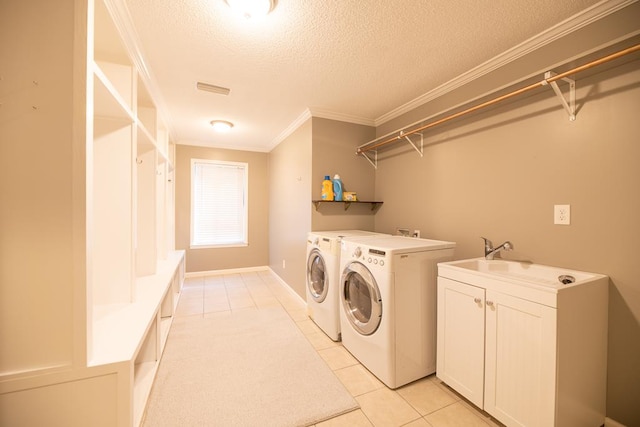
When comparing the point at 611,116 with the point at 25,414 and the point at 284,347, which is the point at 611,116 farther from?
the point at 25,414

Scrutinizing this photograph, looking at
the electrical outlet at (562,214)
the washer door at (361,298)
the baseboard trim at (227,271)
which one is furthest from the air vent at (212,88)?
the baseboard trim at (227,271)

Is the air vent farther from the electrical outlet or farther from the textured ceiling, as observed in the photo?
the electrical outlet

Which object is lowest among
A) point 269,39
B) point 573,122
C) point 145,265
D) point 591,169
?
point 145,265

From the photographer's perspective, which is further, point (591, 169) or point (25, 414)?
point (591, 169)

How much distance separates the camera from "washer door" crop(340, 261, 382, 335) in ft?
6.01

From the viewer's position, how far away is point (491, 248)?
1872 millimetres

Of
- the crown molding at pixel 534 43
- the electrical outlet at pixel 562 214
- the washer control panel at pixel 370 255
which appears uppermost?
the crown molding at pixel 534 43

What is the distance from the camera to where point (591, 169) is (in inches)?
57.7

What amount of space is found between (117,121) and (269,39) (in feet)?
3.77

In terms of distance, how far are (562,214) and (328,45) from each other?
1.91m

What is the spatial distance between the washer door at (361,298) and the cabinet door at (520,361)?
68 centimetres

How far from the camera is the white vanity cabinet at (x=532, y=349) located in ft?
3.94

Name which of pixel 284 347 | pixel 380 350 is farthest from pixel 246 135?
pixel 380 350

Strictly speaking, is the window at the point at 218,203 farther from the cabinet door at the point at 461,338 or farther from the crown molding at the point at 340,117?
the cabinet door at the point at 461,338
